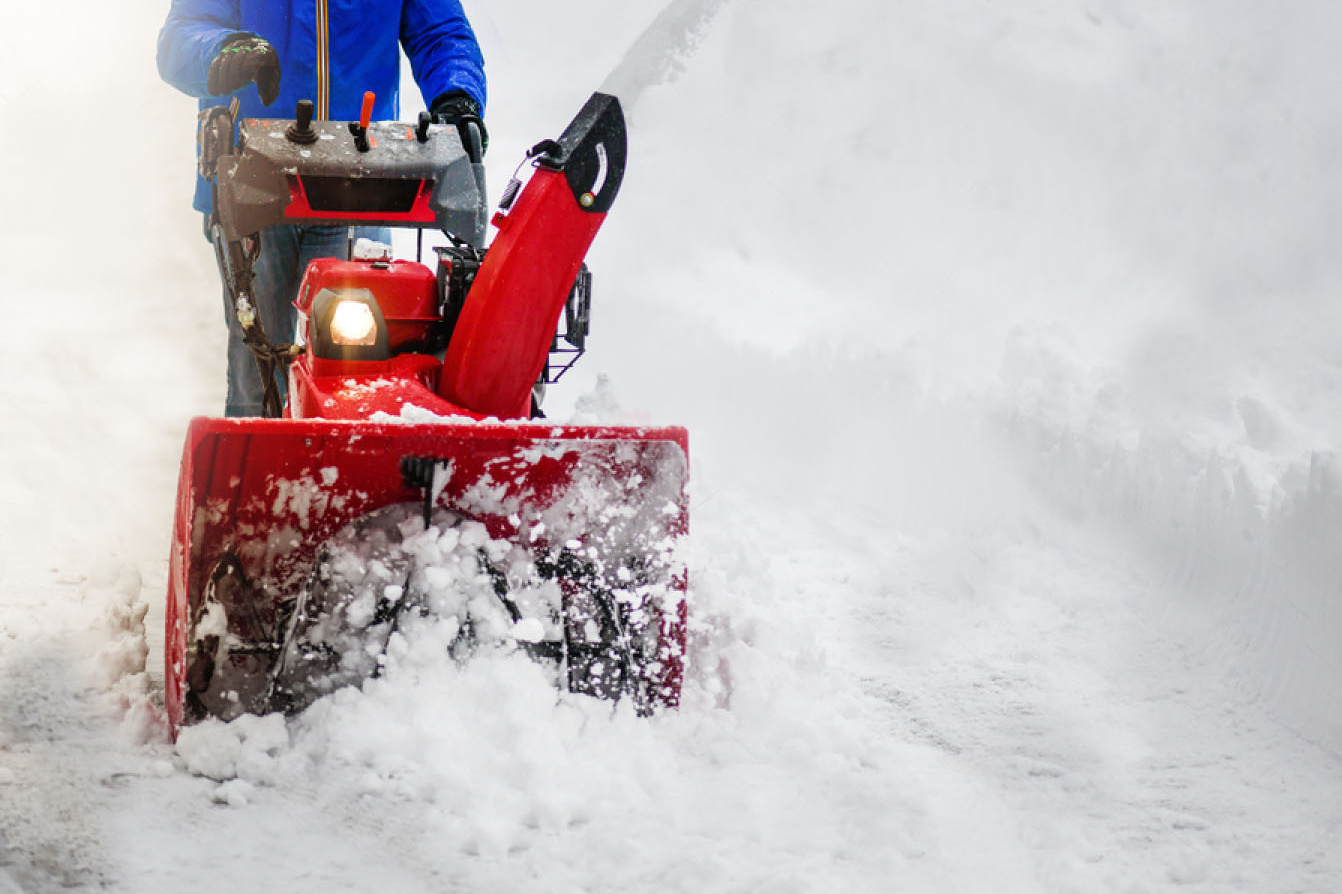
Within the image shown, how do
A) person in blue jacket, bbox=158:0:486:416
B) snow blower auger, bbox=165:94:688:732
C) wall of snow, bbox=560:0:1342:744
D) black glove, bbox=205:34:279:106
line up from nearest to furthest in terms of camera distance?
snow blower auger, bbox=165:94:688:732
black glove, bbox=205:34:279:106
person in blue jacket, bbox=158:0:486:416
wall of snow, bbox=560:0:1342:744

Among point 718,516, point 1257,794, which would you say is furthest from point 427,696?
point 718,516

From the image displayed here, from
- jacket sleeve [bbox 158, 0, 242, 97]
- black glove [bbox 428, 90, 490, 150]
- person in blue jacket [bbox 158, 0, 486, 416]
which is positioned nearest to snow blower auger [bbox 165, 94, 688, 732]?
black glove [bbox 428, 90, 490, 150]

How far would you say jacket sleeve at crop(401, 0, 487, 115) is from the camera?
363cm

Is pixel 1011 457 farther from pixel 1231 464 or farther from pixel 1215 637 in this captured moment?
pixel 1215 637

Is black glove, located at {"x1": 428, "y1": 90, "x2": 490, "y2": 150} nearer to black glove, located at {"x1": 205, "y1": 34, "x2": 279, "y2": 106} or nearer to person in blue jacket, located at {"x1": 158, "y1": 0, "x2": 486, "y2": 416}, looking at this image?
person in blue jacket, located at {"x1": 158, "y1": 0, "x2": 486, "y2": 416}

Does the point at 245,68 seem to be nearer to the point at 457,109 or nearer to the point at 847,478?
the point at 457,109

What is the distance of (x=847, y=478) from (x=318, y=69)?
2.44 metres

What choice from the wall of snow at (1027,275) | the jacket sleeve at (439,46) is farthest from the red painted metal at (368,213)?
the wall of snow at (1027,275)

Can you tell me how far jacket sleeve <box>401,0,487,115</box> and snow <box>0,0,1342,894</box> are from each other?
43.8 inches

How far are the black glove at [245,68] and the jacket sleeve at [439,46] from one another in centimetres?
69

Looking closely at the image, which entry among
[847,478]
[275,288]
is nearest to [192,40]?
[275,288]

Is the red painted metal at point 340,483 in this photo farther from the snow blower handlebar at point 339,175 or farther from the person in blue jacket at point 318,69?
the person in blue jacket at point 318,69

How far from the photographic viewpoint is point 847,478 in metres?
4.71

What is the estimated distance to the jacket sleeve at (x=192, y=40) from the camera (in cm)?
316
